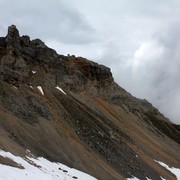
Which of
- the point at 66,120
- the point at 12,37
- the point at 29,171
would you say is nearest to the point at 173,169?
the point at 66,120

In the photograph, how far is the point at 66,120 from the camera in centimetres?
5878

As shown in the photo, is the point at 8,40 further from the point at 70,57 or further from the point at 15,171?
the point at 15,171

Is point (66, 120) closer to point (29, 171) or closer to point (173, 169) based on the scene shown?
point (173, 169)

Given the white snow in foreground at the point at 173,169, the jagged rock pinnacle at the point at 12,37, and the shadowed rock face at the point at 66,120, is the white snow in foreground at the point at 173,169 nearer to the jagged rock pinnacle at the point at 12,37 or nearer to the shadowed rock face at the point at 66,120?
the shadowed rock face at the point at 66,120

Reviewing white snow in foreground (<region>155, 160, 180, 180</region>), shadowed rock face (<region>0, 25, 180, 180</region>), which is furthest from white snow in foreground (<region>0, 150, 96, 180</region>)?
white snow in foreground (<region>155, 160, 180, 180</region>)

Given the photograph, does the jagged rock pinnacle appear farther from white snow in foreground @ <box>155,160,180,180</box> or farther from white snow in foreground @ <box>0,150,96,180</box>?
white snow in foreground @ <box>0,150,96,180</box>

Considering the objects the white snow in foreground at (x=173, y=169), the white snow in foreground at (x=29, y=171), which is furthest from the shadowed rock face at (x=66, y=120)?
the white snow in foreground at (x=29, y=171)

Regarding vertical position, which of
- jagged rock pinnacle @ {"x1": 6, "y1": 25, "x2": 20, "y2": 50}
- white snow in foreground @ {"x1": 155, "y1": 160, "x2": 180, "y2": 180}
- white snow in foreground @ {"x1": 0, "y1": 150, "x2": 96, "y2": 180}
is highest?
jagged rock pinnacle @ {"x1": 6, "y1": 25, "x2": 20, "y2": 50}

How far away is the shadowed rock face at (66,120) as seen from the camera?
4550 cm

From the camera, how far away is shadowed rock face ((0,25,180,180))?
45500mm

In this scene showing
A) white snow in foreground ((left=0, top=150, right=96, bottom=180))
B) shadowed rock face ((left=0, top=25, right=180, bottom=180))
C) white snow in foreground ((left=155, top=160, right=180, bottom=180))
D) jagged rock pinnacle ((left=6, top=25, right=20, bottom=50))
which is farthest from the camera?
jagged rock pinnacle ((left=6, top=25, right=20, bottom=50))

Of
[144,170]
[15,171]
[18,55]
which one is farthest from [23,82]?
[15,171]

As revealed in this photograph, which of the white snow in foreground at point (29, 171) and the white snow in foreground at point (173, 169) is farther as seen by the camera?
the white snow in foreground at point (173, 169)

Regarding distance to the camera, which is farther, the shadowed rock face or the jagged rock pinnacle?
the jagged rock pinnacle
